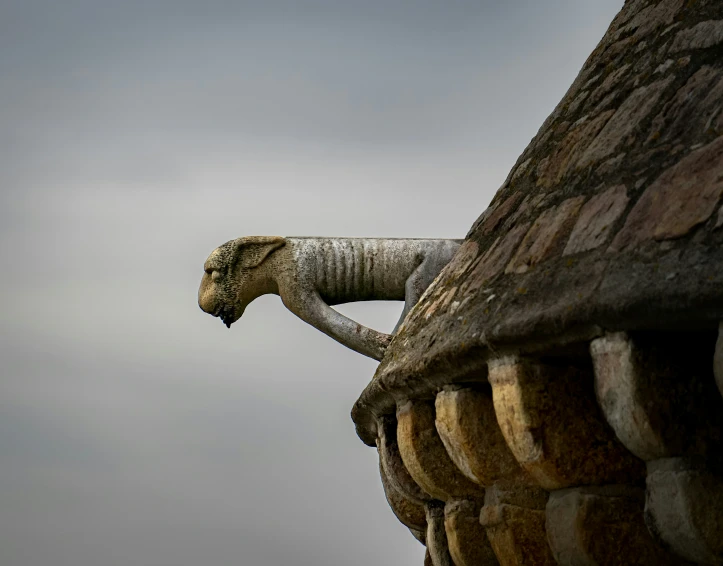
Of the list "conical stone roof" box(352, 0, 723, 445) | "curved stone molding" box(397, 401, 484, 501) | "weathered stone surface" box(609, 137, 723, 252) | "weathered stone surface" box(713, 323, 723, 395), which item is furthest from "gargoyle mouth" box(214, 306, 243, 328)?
"weathered stone surface" box(713, 323, 723, 395)

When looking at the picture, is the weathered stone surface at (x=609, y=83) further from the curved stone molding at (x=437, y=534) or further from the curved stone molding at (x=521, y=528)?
the curved stone molding at (x=437, y=534)

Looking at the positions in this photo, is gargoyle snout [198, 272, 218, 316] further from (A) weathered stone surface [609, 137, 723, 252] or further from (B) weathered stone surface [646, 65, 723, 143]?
(A) weathered stone surface [609, 137, 723, 252]

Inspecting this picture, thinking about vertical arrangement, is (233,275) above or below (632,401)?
above

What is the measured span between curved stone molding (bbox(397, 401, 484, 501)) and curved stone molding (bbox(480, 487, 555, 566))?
22cm

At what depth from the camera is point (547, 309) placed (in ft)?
7.15

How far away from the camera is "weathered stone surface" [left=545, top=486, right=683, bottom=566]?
226 cm

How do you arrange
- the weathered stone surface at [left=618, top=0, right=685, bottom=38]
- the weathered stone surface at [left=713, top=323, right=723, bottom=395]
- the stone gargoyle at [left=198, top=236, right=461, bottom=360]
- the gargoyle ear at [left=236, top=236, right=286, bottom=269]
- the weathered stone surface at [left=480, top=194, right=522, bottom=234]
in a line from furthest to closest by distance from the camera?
1. the gargoyle ear at [left=236, top=236, right=286, bottom=269]
2. the stone gargoyle at [left=198, top=236, right=461, bottom=360]
3. the weathered stone surface at [left=480, top=194, right=522, bottom=234]
4. the weathered stone surface at [left=618, top=0, right=685, bottom=38]
5. the weathered stone surface at [left=713, top=323, right=723, bottom=395]

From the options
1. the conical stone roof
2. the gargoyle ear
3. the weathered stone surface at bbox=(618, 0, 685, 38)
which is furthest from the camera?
the gargoyle ear

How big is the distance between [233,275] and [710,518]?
3.75 meters

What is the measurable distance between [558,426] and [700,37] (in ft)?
3.11

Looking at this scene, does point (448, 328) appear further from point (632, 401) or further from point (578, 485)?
point (632, 401)

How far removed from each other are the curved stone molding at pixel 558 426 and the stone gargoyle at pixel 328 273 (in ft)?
9.38

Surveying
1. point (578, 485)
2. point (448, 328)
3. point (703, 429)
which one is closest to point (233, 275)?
point (448, 328)

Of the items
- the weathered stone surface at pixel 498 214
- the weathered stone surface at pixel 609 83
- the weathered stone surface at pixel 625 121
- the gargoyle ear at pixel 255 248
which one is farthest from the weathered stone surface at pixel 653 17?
the gargoyle ear at pixel 255 248
